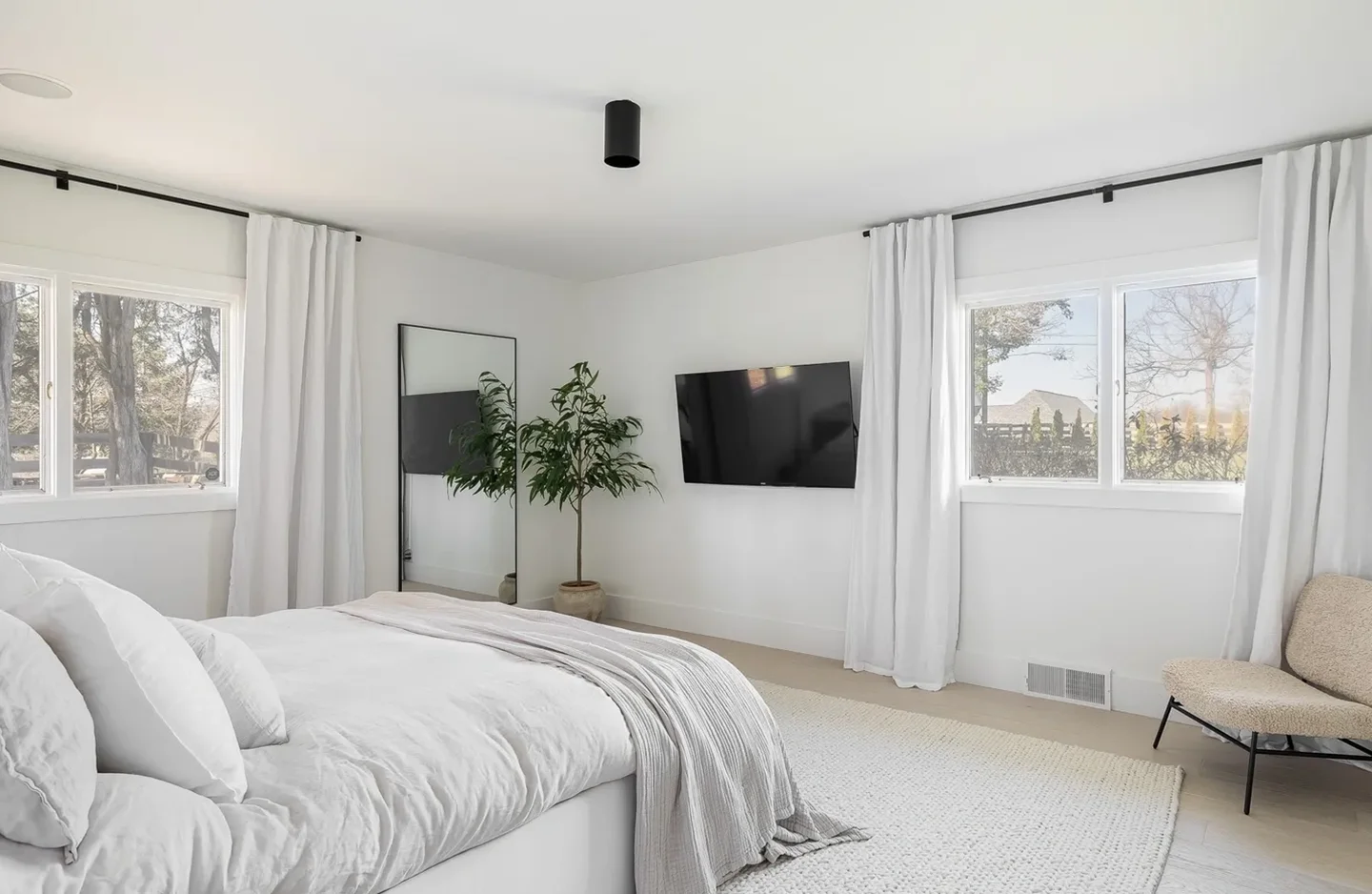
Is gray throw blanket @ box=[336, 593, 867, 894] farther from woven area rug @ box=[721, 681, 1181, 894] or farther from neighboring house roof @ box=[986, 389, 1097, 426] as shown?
neighboring house roof @ box=[986, 389, 1097, 426]

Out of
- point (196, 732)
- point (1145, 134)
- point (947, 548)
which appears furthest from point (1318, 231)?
point (196, 732)

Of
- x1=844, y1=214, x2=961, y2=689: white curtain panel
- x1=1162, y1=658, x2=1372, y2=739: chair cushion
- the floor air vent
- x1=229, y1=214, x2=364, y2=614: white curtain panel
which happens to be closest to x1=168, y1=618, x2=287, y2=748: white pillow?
x1=229, y1=214, x2=364, y2=614: white curtain panel

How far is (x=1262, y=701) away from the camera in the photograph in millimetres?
2686

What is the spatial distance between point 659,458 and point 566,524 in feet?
3.13

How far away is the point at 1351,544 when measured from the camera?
312 centimetres

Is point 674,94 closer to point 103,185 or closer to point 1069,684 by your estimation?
point 103,185

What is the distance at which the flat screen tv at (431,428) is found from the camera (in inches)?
192

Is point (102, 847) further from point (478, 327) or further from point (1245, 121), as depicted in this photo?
point (478, 327)

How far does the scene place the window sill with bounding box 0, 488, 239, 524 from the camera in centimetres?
338

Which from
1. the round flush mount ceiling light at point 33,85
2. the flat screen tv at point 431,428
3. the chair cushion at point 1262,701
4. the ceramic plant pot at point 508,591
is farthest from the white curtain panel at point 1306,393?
the round flush mount ceiling light at point 33,85

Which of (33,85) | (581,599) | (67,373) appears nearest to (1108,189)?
(581,599)

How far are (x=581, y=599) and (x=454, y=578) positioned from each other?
0.84 metres

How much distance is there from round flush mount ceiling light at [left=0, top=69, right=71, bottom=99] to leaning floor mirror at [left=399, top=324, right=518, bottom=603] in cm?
221

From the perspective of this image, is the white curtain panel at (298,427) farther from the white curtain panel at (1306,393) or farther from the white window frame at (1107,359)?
the white curtain panel at (1306,393)
